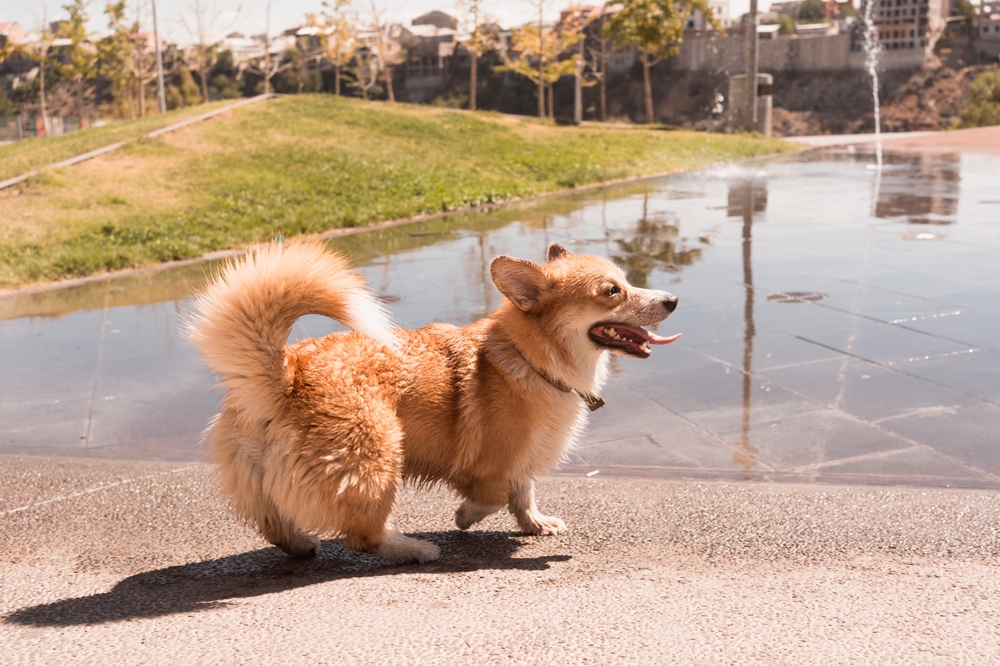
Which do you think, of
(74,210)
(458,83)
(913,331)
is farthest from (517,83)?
(913,331)

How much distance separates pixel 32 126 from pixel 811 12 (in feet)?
340

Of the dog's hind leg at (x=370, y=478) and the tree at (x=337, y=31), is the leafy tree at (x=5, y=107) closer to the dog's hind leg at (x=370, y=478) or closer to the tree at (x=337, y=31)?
the tree at (x=337, y=31)

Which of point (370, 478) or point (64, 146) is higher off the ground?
point (64, 146)

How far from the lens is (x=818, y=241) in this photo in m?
12.3

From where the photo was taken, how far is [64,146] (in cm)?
2197

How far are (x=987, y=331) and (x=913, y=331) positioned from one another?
1.91 feet

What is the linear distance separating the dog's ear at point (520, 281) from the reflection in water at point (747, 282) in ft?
6.06

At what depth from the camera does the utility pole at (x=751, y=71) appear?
94.3ft

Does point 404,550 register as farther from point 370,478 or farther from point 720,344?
point 720,344

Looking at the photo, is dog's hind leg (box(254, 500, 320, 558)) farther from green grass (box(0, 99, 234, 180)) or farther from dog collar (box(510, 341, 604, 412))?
green grass (box(0, 99, 234, 180))

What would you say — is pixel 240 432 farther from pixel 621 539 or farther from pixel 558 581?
pixel 621 539

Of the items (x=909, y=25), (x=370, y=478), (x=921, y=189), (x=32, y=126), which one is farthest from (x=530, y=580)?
(x=909, y=25)

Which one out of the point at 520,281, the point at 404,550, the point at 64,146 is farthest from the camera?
the point at 64,146

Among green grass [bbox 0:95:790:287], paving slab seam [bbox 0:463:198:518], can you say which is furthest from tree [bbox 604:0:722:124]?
paving slab seam [bbox 0:463:198:518]
